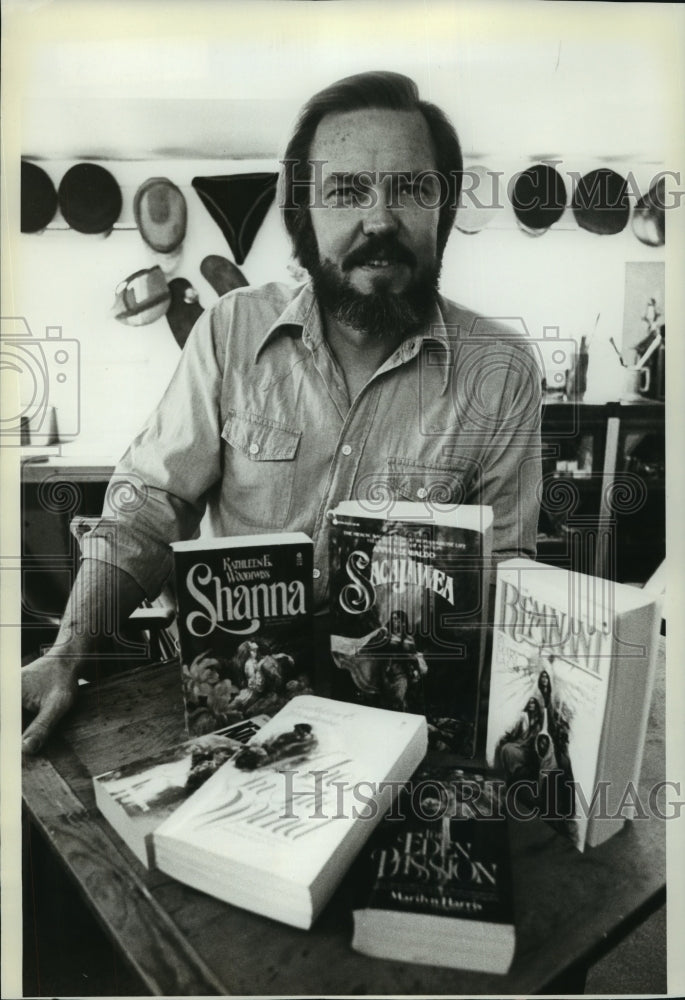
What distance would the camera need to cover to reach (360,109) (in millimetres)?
1170

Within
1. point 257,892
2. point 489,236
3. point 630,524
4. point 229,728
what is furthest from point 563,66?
point 257,892

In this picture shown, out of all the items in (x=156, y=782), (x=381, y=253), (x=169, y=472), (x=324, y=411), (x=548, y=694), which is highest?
(x=381, y=253)

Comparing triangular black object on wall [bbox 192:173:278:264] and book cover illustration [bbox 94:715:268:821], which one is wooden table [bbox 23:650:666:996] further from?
triangular black object on wall [bbox 192:173:278:264]

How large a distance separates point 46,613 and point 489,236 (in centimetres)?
92

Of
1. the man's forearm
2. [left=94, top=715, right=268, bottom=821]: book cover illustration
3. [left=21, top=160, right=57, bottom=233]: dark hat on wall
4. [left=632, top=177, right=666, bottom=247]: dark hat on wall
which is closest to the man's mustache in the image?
[left=632, top=177, right=666, bottom=247]: dark hat on wall

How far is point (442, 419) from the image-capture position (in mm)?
1197

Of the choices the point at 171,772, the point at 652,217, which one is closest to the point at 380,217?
the point at 652,217

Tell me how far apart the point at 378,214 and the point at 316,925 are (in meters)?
0.99

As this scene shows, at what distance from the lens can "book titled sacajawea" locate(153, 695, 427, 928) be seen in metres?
0.92

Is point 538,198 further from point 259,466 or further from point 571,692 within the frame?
point 571,692

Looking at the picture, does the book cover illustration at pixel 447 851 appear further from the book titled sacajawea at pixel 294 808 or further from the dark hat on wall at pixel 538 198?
the dark hat on wall at pixel 538 198

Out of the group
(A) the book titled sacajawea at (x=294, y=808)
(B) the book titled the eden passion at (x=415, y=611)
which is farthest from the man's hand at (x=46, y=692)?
(B) the book titled the eden passion at (x=415, y=611)

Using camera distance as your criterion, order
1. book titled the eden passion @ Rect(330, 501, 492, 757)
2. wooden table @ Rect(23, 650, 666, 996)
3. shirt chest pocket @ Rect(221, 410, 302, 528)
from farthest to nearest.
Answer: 1. shirt chest pocket @ Rect(221, 410, 302, 528)
2. book titled the eden passion @ Rect(330, 501, 492, 757)
3. wooden table @ Rect(23, 650, 666, 996)

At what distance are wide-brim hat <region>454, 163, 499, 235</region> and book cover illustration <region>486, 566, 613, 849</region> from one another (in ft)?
1.77
